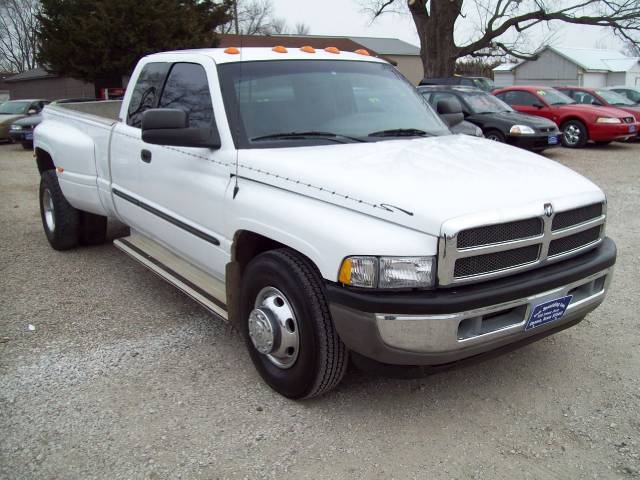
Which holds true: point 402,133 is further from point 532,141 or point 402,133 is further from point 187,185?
point 532,141

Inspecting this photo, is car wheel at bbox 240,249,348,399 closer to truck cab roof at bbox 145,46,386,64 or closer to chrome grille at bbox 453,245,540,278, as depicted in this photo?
chrome grille at bbox 453,245,540,278

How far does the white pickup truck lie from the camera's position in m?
2.77

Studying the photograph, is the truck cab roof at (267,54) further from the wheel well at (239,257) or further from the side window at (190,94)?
the wheel well at (239,257)

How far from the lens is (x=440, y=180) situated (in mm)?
3008

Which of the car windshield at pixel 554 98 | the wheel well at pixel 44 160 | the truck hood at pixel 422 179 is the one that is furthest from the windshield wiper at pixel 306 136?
the car windshield at pixel 554 98

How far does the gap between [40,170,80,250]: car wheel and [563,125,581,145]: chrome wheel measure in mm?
12506

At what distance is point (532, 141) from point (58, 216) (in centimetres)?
984

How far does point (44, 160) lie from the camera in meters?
6.59

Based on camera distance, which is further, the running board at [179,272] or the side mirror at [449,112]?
the side mirror at [449,112]

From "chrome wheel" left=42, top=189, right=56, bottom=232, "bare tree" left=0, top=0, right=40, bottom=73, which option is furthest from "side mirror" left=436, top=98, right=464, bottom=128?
"bare tree" left=0, top=0, right=40, bottom=73

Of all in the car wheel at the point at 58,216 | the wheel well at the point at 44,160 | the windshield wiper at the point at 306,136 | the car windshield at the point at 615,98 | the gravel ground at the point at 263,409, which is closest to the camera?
the gravel ground at the point at 263,409

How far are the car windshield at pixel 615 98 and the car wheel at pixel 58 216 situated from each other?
15.5m

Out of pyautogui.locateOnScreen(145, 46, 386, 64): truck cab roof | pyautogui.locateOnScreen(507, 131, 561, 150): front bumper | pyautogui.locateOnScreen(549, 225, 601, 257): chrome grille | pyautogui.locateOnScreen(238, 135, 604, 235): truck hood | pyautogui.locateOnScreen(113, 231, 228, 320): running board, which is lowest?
pyautogui.locateOnScreen(113, 231, 228, 320): running board

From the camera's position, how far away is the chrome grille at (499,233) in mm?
2742
